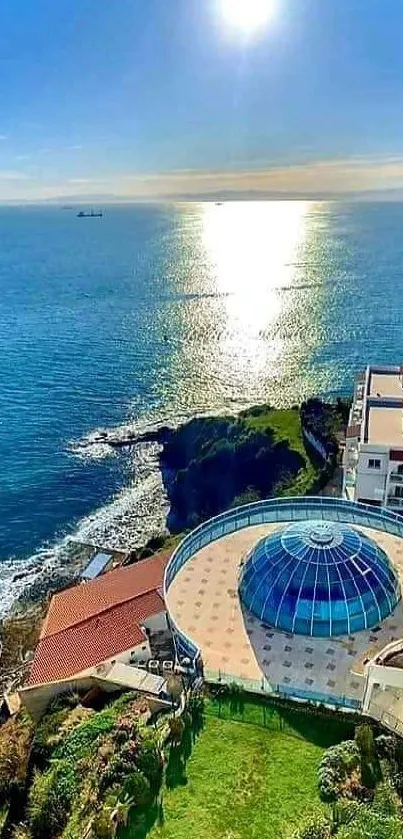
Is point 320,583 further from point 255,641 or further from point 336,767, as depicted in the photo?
point 336,767

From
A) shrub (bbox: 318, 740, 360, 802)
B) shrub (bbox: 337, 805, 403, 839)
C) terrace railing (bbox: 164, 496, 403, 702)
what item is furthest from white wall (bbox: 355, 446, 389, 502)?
shrub (bbox: 337, 805, 403, 839)

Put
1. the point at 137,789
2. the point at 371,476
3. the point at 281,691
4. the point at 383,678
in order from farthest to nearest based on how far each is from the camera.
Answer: the point at 371,476, the point at 281,691, the point at 383,678, the point at 137,789

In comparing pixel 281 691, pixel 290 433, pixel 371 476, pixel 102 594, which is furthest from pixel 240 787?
pixel 290 433

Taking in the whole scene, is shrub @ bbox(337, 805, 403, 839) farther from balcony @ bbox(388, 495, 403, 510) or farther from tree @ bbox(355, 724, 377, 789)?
balcony @ bbox(388, 495, 403, 510)

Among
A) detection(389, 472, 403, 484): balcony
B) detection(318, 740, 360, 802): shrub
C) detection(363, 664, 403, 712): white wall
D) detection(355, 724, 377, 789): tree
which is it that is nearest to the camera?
detection(318, 740, 360, 802): shrub

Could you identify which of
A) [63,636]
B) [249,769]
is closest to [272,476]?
[63,636]

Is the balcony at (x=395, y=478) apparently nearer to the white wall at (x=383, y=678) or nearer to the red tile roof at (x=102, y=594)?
the red tile roof at (x=102, y=594)

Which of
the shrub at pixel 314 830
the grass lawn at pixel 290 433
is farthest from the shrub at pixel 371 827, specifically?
the grass lawn at pixel 290 433
